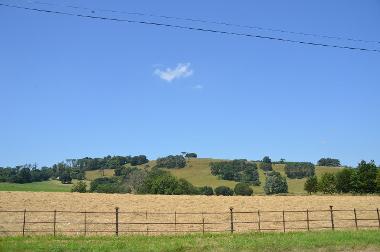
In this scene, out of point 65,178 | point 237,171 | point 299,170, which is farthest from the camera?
point 299,170

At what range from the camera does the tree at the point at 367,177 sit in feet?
294

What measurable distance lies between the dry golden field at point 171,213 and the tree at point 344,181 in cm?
3404

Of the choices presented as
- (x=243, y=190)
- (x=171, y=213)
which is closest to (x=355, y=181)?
(x=243, y=190)

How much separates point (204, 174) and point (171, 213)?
11004cm

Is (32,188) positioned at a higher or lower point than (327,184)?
lower

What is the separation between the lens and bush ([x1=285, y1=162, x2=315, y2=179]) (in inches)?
5636

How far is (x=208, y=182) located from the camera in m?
129

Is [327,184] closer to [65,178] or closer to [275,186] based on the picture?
[275,186]

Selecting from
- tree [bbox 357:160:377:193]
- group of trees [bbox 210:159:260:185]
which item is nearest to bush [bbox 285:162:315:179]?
group of trees [bbox 210:159:260:185]

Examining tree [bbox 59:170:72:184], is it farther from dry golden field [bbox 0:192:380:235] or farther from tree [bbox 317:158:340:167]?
tree [bbox 317:158:340:167]

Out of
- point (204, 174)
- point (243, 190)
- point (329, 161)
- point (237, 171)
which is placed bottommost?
point (243, 190)

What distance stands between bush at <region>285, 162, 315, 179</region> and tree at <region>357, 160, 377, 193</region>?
4912 centimetres

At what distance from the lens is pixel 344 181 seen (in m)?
97.1

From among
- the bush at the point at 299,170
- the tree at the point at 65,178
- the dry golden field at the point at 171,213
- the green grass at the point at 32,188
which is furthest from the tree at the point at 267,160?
the dry golden field at the point at 171,213
